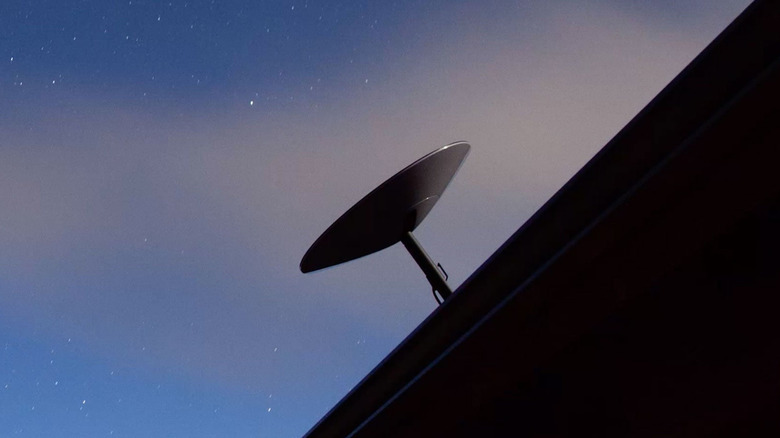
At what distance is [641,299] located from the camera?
56 cm

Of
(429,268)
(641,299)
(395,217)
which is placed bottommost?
(641,299)

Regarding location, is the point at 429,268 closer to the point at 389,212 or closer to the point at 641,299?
the point at 389,212

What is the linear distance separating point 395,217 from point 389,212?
0.03 meters

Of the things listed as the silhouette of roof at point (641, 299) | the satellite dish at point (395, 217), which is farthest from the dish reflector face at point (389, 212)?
the silhouette of roof at point (641, 299)

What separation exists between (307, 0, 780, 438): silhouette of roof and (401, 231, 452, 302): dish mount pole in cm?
76

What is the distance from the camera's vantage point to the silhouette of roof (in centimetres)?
45

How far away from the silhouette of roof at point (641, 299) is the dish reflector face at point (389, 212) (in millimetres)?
717

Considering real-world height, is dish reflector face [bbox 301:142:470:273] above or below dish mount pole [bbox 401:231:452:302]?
above

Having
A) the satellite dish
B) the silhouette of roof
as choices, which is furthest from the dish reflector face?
the silhouette of roof

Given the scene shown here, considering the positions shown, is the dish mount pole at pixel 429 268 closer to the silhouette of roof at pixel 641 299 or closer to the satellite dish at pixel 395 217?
the satellite dish at pixel 395 217

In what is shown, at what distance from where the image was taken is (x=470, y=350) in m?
0.59

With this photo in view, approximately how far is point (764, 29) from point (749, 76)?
30 mm

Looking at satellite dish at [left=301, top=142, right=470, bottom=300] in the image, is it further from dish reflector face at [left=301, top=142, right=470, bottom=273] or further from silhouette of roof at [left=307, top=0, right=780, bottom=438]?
silhouette of roof at [left=307, top=0, right=780, bottom=438]

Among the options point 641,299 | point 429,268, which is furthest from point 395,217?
point 641,299
